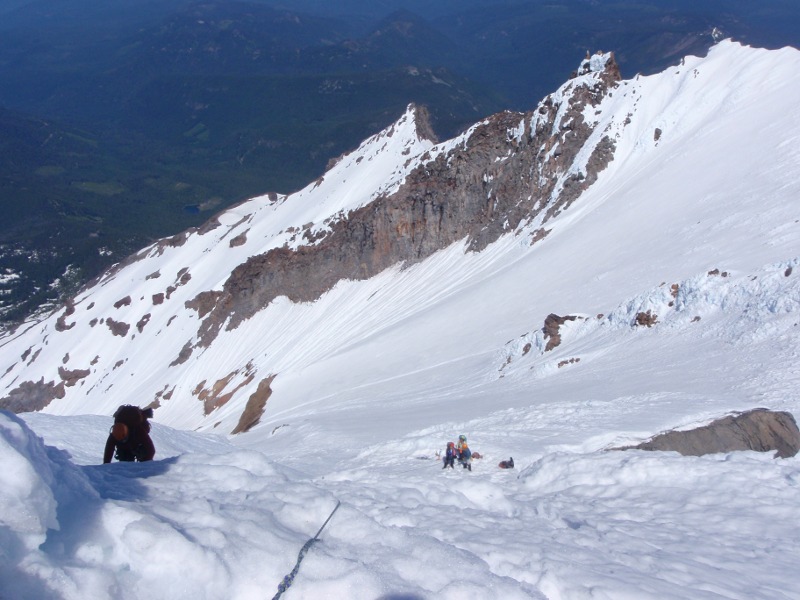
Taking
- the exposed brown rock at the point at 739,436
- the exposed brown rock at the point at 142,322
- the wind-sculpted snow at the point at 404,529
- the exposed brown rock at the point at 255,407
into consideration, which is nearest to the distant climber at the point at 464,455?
the wind-sculpted snow at the point at 404,529

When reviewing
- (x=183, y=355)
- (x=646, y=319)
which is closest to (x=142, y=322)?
(x=183, y=355)

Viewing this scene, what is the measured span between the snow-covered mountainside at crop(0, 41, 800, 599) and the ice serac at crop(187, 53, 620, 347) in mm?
224

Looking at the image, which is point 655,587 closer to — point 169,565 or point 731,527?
point 731,527

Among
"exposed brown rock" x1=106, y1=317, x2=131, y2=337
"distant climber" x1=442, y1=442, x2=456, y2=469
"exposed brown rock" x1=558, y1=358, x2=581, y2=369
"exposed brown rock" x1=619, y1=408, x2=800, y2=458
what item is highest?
"exposed brown rock" x1=106, y1=317, x2=131, y2=337

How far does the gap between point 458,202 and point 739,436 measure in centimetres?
4391

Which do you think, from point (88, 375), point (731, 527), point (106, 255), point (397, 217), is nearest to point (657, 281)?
point (731, 527)

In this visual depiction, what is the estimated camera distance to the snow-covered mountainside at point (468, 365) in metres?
6.22

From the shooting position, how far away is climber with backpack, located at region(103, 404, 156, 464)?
986cm

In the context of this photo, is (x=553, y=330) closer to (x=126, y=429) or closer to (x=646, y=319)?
(x=646, y=319)

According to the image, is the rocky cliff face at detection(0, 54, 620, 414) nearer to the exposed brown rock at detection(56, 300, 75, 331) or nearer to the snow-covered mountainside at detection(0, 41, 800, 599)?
the exposed brown rock at detection(56, 300, 75, 331)

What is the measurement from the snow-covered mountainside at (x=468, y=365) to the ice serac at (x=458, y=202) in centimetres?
22

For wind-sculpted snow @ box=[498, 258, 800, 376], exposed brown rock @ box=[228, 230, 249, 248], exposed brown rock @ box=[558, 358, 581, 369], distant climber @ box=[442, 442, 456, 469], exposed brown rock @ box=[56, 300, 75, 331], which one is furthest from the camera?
exposed brown rock @ box=[56, 300, 75, 331]

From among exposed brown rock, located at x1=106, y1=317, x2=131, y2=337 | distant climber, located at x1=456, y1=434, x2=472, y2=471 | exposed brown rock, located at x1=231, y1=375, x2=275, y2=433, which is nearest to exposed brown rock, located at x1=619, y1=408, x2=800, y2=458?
distant climber, located at x1=456, y1=434, x2=472, y2=471

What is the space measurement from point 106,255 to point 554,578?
598ft
